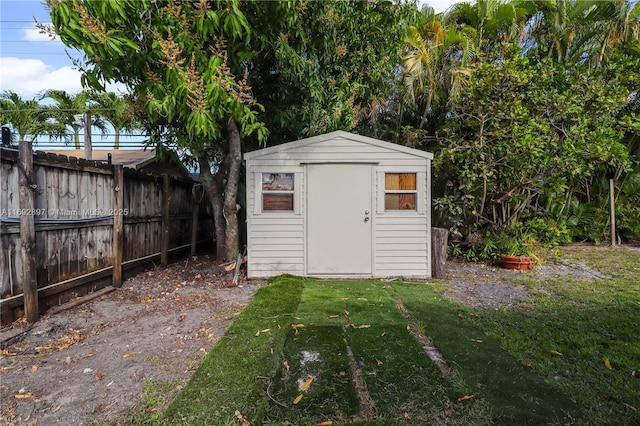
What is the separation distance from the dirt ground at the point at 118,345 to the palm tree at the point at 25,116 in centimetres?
1163

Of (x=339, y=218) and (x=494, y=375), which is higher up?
(x=339, y=218)

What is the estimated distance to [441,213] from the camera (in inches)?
292

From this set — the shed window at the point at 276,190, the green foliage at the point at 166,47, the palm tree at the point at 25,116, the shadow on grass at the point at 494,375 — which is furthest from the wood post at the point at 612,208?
the palm tree at the point at 25,116

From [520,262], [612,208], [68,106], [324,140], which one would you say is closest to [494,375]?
[324,140]

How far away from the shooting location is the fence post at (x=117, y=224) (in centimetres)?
477

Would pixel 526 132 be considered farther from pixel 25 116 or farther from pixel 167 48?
pixel 25 116

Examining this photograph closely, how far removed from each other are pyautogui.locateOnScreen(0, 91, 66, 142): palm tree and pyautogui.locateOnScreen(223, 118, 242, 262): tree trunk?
37.4 ft

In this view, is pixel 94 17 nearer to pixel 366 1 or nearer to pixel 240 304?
pixel 240 304

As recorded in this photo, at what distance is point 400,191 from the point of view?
557 cm

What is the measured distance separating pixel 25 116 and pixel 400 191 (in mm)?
14679

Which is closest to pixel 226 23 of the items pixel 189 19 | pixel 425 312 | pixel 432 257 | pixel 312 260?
pixel 189 19

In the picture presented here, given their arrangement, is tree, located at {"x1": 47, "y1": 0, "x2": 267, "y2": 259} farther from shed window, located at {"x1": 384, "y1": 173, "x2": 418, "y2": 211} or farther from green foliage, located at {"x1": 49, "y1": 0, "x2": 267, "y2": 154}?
shed window, located at {"x1": 384, "y1": 173, "x2": 418, "y2": 211}

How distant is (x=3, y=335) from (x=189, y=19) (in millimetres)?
3678

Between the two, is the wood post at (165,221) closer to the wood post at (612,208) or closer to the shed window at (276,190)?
the shed window at (276,190)
